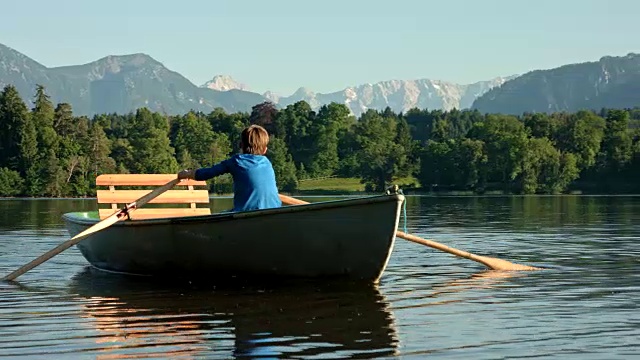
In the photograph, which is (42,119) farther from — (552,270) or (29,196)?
(552,270)

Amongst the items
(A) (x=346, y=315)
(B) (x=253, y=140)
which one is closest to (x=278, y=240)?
(B) (x=253, y=140)

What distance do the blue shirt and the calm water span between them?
122cm

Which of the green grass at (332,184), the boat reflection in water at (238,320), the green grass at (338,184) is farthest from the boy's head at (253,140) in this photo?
the green grass at (332,184)

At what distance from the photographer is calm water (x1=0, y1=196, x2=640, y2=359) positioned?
10.4 metres

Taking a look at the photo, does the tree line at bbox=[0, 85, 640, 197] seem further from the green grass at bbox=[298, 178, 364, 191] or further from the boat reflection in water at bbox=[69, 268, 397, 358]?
the boat reflection in water at bbox=[69, 268, 397, 358]

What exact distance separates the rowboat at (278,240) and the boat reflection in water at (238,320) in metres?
0.28

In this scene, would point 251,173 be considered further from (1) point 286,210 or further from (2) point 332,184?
(2) point 332,184

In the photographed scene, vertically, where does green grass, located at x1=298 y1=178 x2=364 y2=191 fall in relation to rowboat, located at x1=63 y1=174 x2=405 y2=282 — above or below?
below

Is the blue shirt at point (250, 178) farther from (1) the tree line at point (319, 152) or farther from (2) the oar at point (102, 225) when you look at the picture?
(1) the tree line at point (319, 152)

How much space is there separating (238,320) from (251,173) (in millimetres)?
3502

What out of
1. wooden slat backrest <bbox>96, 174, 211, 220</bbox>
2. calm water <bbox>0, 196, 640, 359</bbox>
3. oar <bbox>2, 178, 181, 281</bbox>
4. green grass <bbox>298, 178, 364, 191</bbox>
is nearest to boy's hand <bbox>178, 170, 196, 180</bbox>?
oar <bbox>2, 178, 181, 281</bbox>

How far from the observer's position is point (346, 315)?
12570 mm

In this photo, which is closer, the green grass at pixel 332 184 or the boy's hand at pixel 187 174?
the boy's hand at pixel 187 174

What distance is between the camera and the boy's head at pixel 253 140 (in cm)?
1554
